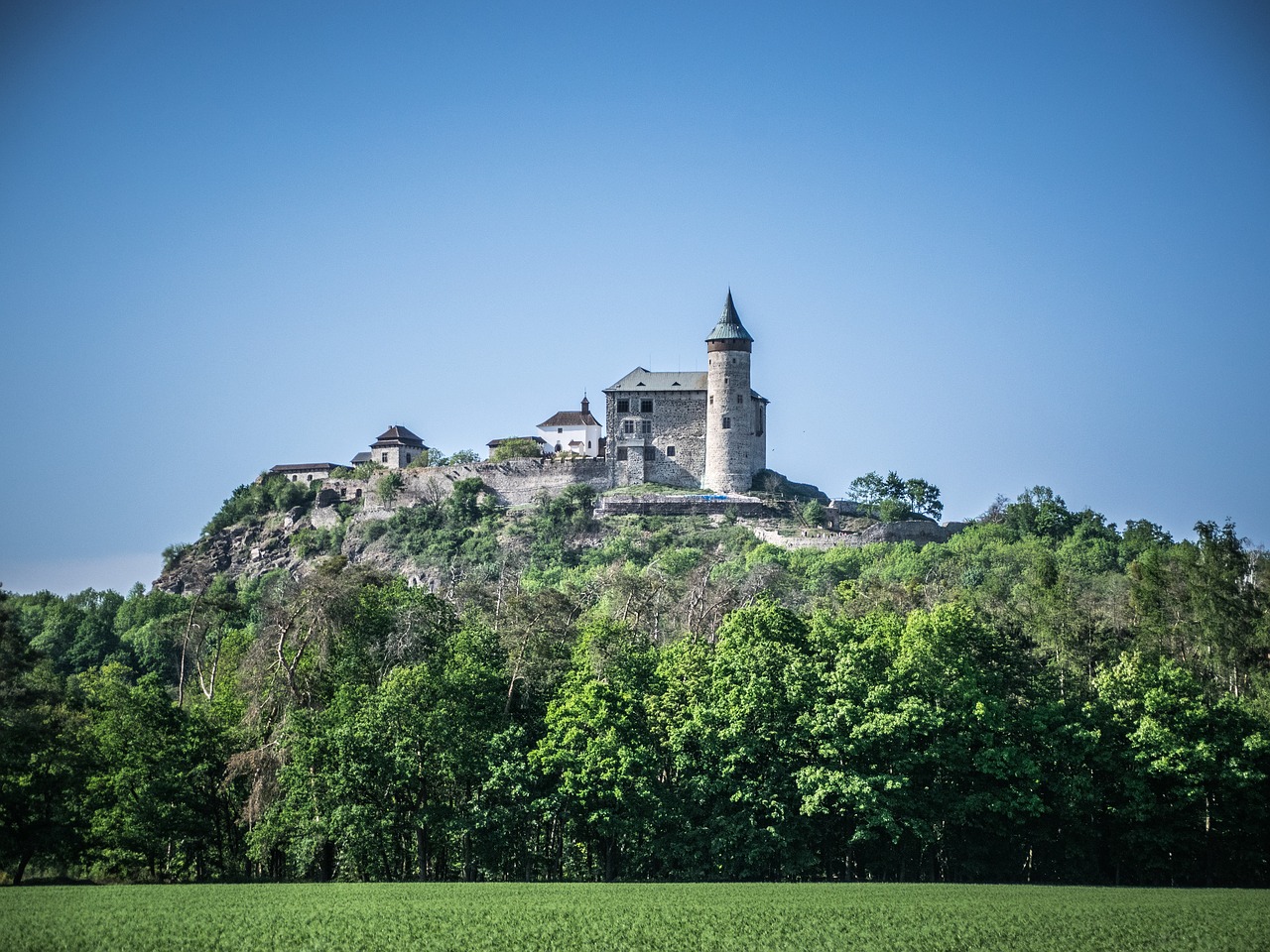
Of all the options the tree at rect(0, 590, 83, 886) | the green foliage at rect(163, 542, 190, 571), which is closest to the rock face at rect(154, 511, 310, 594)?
the green foliage at rect(163, 542, 190, 571)

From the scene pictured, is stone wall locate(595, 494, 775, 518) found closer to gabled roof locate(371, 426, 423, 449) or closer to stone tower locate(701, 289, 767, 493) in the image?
stone tower locate(701, 289, 767, 493)

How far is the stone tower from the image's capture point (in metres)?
96.3

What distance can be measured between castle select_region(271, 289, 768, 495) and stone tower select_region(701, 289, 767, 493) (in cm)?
6

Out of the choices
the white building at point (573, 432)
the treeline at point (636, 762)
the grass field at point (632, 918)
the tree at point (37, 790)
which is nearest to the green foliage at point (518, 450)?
the white building at point (573, 432)

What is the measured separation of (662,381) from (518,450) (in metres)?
12.8

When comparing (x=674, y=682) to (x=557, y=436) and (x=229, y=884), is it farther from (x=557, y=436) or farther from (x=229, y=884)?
(x=557, y=436)

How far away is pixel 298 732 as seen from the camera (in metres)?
43.4

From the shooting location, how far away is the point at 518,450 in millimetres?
107375

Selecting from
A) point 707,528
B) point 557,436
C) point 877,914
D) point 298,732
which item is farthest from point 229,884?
point 557,436

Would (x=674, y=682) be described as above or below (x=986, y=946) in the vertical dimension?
above

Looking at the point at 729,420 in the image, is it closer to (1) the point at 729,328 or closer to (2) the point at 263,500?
(1) the point at 729,328

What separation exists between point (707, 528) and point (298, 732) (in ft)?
165

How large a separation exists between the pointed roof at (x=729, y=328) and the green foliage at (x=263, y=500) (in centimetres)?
3203

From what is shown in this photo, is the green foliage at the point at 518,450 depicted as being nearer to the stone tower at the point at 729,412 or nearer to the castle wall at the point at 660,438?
the castle wall at the point at 660,438
